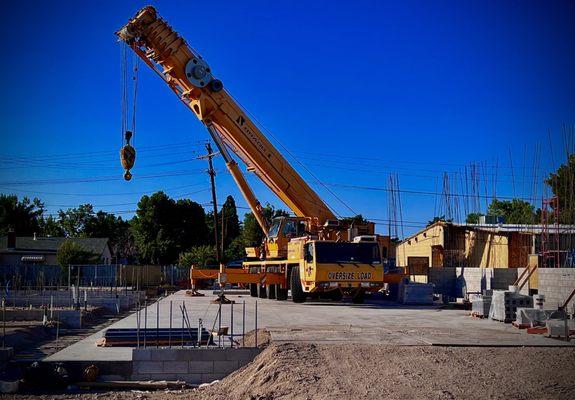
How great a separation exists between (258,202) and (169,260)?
43805 millimetres

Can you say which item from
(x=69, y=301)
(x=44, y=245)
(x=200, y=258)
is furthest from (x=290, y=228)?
(x=44, y=245)

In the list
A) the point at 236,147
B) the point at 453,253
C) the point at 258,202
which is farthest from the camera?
the point at 453,253

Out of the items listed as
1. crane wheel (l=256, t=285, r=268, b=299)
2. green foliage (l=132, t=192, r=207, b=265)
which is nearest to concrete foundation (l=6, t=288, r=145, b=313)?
crane wheel (l=256, t=285, r=268, b=299)

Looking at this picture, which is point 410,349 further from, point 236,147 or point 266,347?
point 236,147

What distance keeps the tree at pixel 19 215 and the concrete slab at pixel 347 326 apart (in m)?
54.4

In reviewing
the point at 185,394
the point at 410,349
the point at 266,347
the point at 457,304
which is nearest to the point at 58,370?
the point at 185,394

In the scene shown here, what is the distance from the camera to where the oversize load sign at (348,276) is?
896 inches

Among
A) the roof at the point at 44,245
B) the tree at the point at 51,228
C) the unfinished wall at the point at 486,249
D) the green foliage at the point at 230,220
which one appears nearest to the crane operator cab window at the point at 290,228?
the unfinished wall at the point at 486,249

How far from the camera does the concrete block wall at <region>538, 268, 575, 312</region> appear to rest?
18462mm

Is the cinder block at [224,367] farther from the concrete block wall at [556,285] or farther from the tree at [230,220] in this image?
the tree at [230,220]

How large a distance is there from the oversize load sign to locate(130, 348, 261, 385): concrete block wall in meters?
→ 11.0

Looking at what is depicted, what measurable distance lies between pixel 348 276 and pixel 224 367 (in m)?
11.6

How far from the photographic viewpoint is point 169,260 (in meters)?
69.3

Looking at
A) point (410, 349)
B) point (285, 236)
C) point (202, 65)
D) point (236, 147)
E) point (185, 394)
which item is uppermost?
point (202, 65)
